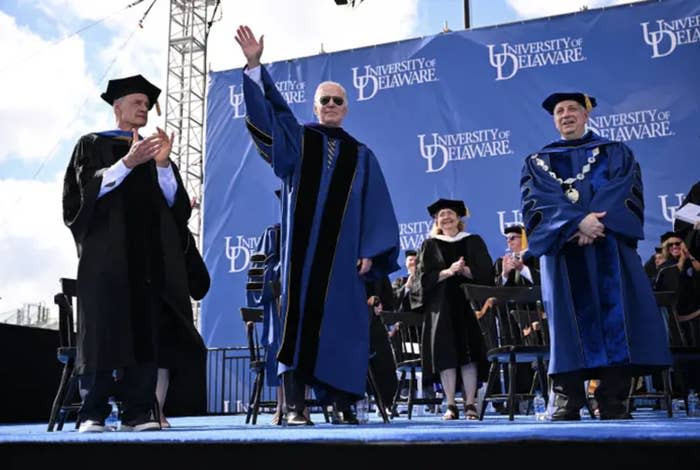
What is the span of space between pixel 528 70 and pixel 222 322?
527 cm

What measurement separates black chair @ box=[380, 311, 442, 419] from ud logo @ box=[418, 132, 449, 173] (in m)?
2.72

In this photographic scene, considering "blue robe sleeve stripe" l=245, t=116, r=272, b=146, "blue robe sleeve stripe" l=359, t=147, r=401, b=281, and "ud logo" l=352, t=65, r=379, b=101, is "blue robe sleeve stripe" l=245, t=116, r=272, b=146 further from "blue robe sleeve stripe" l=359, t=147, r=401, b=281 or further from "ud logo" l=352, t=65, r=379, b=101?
"ud logo" l=352, t=65, r=379, b=101

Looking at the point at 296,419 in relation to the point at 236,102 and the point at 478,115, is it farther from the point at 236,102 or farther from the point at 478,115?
the point at 236,102

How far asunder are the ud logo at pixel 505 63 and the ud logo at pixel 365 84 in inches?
63.7

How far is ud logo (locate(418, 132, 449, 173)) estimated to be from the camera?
418 inches

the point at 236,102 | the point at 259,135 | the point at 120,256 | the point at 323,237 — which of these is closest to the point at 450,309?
the point at 323,237

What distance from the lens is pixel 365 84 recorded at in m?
11.3

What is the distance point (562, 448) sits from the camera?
82.9 inches

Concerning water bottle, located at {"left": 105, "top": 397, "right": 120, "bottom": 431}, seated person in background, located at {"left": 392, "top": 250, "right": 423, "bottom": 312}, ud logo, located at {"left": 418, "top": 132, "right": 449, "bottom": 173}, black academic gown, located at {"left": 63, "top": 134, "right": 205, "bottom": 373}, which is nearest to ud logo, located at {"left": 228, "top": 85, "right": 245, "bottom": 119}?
ud logo, located at {"left": 418, "top": 132, "right": 449, "bottom": 173}

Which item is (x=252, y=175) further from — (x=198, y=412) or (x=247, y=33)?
(x=247, y=33)

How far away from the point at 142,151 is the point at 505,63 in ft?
24.4

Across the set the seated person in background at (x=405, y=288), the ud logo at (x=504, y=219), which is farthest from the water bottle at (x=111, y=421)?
the ud logo at (x=504, y=219)

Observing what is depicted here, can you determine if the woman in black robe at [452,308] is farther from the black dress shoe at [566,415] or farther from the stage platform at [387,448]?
the stage platform at [387,448]

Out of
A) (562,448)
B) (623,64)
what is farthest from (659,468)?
(623,64)
